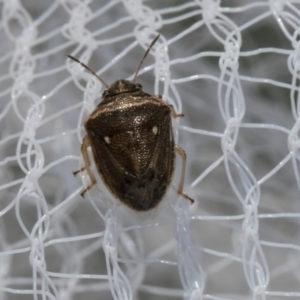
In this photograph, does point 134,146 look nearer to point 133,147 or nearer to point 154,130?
point 133,147

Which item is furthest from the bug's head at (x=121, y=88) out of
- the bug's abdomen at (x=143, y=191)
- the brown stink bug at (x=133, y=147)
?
the bug's abdomen at (x=143, y=191)

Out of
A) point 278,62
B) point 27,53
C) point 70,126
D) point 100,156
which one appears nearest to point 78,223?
point 70,126

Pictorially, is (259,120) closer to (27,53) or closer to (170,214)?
(170,214)

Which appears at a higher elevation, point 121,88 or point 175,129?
point 121,88

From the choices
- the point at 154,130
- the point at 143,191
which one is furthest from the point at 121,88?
the point at 143,191

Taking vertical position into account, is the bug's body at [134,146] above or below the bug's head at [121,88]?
below

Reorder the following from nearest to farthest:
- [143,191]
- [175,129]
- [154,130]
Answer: [143,191] → [154,130] → [175,129]

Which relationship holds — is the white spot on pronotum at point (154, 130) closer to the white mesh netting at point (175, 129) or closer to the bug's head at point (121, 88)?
the white mesh netting at point (175, 129)
